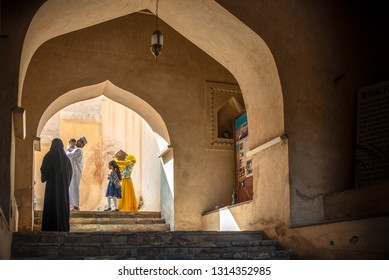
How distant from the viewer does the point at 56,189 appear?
8.38 meters

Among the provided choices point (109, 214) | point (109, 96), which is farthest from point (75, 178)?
point (109, 96)

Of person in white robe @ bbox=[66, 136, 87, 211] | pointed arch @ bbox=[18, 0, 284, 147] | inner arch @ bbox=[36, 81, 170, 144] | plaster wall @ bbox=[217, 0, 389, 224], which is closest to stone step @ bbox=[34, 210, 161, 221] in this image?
person in white robe @ bbox=[66, 136, 87, 211]

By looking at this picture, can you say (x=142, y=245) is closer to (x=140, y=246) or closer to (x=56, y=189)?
(x=140, y=246)

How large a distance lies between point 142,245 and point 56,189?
1.91 metres

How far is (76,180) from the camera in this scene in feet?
41.1

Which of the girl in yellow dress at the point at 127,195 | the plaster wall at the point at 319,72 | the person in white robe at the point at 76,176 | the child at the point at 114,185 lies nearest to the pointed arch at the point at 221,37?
the plaster wall at the point at 319,72

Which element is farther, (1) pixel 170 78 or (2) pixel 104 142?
(2) pixel 104 142

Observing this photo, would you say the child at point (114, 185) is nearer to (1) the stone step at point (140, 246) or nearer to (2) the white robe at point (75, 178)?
(2) the white robe at point (75, 178)

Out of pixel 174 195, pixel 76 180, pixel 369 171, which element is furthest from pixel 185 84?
pixel 369 171

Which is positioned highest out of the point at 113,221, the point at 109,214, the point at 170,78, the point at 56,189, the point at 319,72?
the point at 170,78

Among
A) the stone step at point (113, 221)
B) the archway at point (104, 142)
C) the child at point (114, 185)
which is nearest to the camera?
the stone step at point (113, 221)

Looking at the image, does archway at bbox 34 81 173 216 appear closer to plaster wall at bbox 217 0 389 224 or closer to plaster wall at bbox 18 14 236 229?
plaster wall at bbox 18 14 236 229

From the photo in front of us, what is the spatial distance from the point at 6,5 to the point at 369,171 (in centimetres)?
551

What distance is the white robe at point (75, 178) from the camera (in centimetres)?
1245
